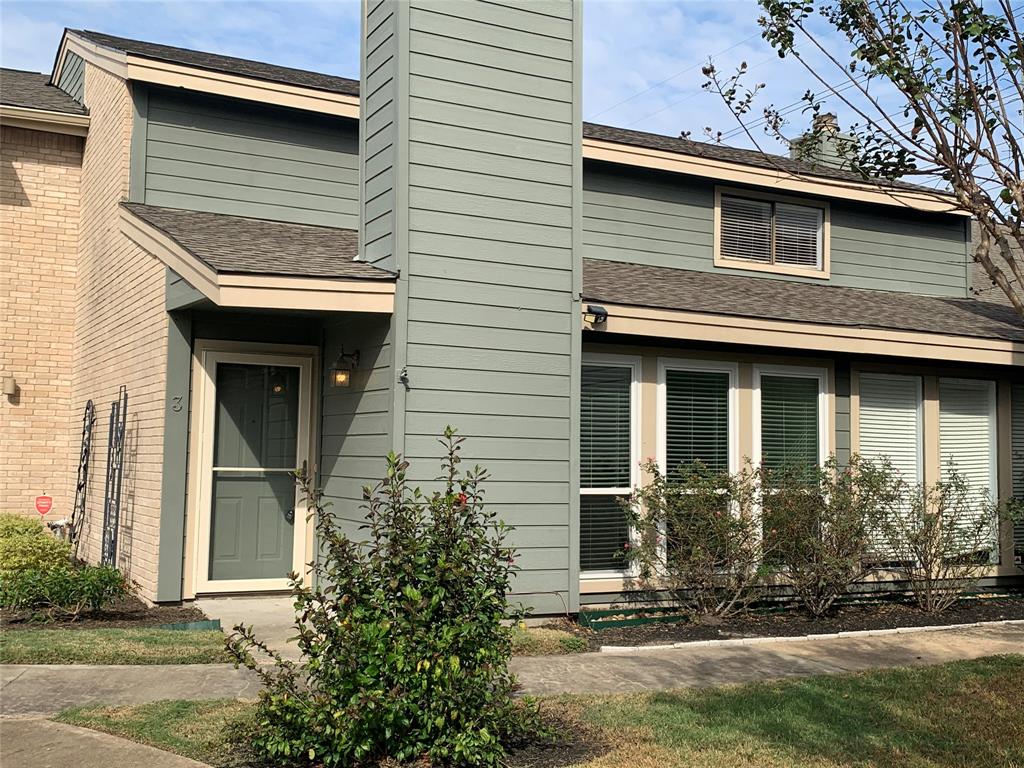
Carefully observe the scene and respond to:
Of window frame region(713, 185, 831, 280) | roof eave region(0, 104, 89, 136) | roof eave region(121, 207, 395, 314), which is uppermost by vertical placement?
roof eave region(0, 104, 89, 136)

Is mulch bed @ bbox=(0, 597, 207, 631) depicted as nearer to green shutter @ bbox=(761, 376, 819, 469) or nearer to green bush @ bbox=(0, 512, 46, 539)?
green bush @ bbox=(0, 512, 46, 539)

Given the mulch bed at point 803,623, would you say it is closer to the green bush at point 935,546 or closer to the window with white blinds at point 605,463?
the green bush at point 935,546

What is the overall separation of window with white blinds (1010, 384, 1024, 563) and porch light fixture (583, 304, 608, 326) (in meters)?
5.69

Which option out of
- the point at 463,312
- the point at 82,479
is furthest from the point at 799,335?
the point at 82,479

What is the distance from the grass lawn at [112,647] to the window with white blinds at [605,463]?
3.29m

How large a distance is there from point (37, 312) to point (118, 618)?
221 inches

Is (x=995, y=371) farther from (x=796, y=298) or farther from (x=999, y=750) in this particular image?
(x=999, y=750)

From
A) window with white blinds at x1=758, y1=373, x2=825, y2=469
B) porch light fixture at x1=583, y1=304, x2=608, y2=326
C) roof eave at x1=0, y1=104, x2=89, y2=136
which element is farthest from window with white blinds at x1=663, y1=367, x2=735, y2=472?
roof eave at x1=0, y1=104, x2=89, y2=136

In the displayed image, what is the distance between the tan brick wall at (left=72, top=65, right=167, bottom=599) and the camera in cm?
916

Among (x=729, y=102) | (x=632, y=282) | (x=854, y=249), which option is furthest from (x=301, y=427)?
(x=854, y=249)

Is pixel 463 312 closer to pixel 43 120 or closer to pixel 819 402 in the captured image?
pixel 819 402

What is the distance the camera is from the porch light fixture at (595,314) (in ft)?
28.3

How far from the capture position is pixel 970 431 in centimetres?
1132

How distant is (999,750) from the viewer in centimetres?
512
